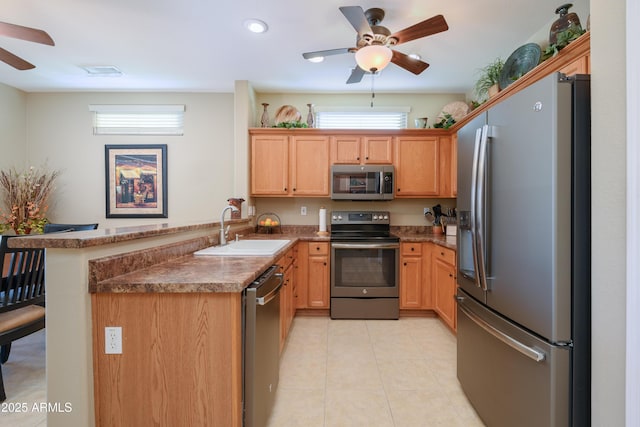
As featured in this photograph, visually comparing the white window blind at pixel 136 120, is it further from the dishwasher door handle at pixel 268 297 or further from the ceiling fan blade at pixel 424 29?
the dishwasher door handle at pixel 268 297

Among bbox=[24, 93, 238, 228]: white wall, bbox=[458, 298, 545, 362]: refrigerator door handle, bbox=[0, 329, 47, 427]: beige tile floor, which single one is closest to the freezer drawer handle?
bbox=[458, 298, 545, 362]: refrigerator door handle

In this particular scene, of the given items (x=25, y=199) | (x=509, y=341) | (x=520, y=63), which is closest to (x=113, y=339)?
(x=509, y=341)

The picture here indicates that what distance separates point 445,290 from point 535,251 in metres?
1.85

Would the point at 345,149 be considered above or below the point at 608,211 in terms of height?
above

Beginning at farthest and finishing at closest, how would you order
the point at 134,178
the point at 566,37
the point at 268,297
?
the point at 134,178
the point at 566,37
the point at 268,297

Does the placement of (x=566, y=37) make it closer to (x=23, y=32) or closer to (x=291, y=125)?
(x=291, y=125)

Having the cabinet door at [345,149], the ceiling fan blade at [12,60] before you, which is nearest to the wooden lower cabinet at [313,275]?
the cabinet door at [345,149]

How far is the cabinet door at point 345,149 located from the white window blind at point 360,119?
47cm

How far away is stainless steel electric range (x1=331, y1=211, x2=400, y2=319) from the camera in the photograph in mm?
3119

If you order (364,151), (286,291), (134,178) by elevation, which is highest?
(364,151)

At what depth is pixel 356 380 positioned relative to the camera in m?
2.00

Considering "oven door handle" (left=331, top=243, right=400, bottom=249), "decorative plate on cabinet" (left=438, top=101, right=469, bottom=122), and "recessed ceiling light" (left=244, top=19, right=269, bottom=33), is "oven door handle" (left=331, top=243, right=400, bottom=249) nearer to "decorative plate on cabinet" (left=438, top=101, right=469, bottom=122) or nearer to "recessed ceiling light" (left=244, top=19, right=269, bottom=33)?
"decorative plate on cabinet" (left=438, top=101, right=469, bottom=122)

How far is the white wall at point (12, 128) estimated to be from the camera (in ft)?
11.8

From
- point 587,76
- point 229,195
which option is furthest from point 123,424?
point 229,195
